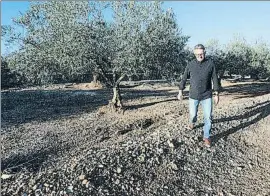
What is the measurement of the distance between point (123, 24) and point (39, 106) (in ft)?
22.2

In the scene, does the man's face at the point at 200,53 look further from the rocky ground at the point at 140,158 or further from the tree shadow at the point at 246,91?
the tree shadow at the point at 246,91

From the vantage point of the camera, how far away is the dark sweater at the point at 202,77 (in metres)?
9.02

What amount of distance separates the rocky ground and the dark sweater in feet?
4.03

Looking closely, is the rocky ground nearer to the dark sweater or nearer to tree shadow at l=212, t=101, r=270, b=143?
tree shadow at l=212, t=101, r=270, b=143

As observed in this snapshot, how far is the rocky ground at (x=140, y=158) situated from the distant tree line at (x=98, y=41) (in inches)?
109

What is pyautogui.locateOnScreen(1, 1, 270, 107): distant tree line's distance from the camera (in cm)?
1633

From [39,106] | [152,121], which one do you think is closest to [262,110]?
[152,121]

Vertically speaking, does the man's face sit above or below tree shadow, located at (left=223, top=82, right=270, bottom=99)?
above

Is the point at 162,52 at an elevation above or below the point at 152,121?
above

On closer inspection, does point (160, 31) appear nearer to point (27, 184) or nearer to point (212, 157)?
point (212, 157)

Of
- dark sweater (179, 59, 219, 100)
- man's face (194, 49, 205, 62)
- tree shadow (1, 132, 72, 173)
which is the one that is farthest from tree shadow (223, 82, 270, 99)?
man's face (194, 49, 205, 62)

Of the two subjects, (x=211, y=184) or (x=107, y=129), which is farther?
(x=107, y=129)

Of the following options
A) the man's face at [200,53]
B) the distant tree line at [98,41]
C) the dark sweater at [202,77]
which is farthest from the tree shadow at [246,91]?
the man's face at [200,53]

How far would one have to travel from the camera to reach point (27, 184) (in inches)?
280
